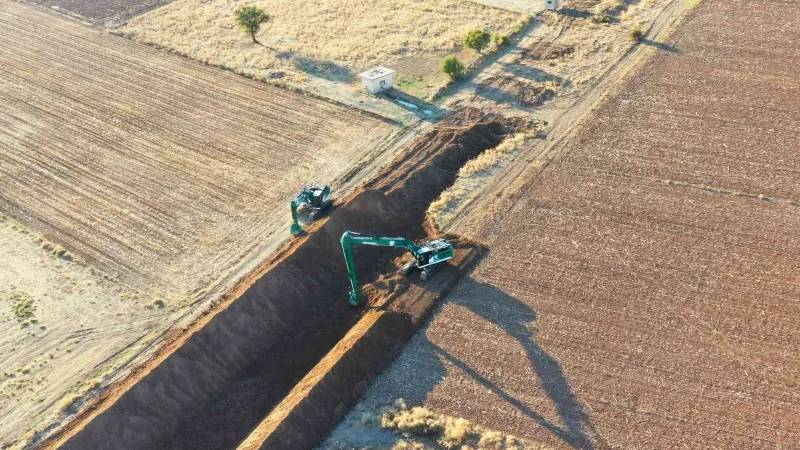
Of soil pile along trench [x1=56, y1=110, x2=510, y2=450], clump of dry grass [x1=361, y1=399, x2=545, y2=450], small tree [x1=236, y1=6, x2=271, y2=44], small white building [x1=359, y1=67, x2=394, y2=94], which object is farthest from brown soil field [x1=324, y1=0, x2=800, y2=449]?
small tree [x1=236, y1=6, x2=271, y2=44]

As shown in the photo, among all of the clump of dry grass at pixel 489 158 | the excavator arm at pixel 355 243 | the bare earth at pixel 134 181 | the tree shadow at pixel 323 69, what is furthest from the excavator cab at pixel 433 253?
the tree shadow at pixel 323 69

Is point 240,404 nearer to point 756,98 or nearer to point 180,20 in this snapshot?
point 756,98

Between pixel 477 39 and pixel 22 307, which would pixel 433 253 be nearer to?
pixel 22 307

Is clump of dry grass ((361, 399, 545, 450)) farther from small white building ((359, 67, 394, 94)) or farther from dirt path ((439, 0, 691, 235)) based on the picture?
small white building ((359, 67, 394, 94))

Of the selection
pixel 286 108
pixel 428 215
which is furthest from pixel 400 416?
pixel 286 108

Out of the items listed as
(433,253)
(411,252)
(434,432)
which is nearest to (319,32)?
(411,252)

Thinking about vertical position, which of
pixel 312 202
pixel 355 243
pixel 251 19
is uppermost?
pixel 251 19
